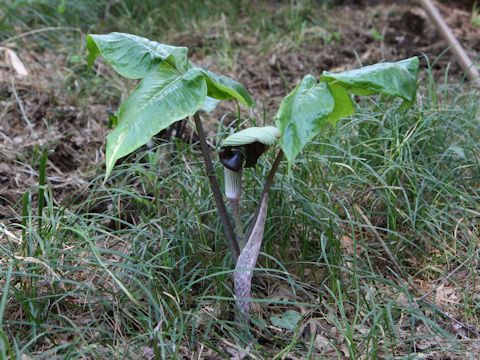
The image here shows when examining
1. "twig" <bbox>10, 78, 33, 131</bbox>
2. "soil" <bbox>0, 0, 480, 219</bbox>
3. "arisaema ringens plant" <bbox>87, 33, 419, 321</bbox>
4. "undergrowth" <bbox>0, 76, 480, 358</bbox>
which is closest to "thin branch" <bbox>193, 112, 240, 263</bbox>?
"arisaema ringens plant" <bbox>87, 33, 419, 321</bbox>

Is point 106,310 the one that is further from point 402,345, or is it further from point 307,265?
point 402,345

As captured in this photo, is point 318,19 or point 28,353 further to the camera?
point 318,19

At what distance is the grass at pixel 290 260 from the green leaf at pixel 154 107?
16.0 inches

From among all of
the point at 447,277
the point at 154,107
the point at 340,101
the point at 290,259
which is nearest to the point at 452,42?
the point at 447,277

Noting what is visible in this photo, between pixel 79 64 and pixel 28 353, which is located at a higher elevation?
pixel 28 353

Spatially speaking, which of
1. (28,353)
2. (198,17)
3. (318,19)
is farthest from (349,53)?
(28,353)

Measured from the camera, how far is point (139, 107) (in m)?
1.60

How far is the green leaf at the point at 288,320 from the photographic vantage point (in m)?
1.93

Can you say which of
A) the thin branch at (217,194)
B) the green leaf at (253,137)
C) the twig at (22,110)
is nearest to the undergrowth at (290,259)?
the thin branch at (217,194)

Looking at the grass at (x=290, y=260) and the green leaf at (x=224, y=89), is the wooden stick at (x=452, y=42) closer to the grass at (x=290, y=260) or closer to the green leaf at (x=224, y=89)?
the grass at (x=290, y=260)

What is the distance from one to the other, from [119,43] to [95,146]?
5.16ft

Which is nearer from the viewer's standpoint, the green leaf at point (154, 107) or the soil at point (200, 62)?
the green leaf at point (154, 107)

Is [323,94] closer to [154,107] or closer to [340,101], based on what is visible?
[340,101]

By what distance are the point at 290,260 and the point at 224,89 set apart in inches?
29.1
